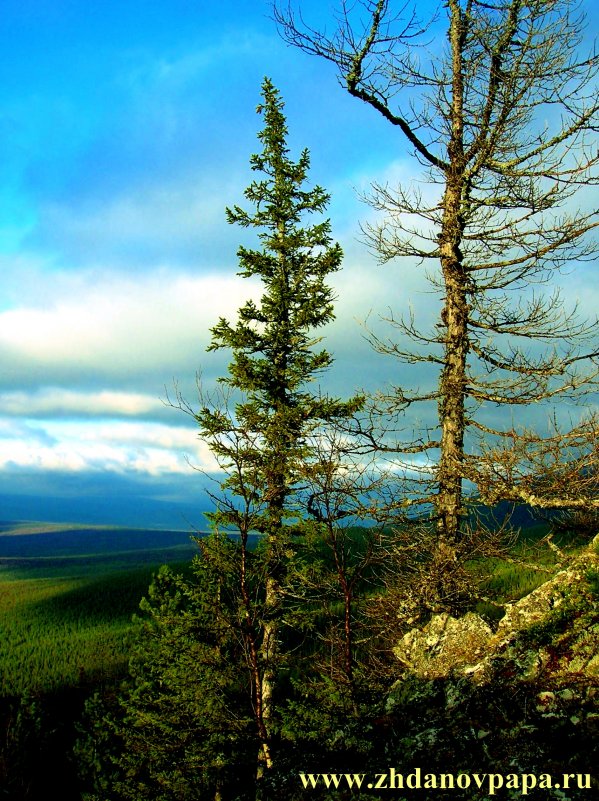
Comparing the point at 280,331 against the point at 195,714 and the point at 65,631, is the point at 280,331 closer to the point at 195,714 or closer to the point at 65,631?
the point at 195,714

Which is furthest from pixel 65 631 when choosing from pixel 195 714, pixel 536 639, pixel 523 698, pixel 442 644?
pixel 523 698

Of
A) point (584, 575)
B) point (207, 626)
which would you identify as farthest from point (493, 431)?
point (207, 626)

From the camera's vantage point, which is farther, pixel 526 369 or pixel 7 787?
pixel 7 787

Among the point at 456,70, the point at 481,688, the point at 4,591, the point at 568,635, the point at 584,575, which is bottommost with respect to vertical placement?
the point at 4,591

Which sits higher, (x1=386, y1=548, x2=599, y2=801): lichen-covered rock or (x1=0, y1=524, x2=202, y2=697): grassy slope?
(x1=386, y1=548, x2=599, y2=801): lichen-covered rock

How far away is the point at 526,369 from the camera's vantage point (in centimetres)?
1016

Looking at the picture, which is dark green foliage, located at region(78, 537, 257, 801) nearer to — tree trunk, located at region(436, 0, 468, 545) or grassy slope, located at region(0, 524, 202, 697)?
tree trunk, located at region(436, 0, 468, 545)

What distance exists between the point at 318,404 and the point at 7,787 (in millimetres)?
19254

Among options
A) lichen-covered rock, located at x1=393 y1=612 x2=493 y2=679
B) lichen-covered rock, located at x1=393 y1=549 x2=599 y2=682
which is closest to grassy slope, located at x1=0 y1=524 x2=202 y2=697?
lichen-covered rock, located at x1=393 y1=612 x2=493 y2=679

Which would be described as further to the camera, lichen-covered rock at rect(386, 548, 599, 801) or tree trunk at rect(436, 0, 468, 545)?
tree trunk at rect(436, 0, 468, 545)

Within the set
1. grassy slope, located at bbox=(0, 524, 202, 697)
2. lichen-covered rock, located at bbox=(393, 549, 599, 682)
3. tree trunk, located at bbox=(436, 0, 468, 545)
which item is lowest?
grassy slope, located at bbox=(0, 524, 202, 697)

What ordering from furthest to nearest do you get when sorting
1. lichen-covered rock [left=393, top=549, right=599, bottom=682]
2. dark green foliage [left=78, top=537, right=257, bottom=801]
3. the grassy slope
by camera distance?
1. the grassy slope
2. dark green foliage [left=78, top=537, right=257, bottom=801]
3. lichen-covered rock [left=393, top=549, right=599, bottom=682]

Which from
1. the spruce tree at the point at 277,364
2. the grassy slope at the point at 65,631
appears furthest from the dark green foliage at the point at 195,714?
the grassy slope at the point at 65,631

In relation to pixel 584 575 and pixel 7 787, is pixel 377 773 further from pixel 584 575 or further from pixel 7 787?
pixel 7 787
